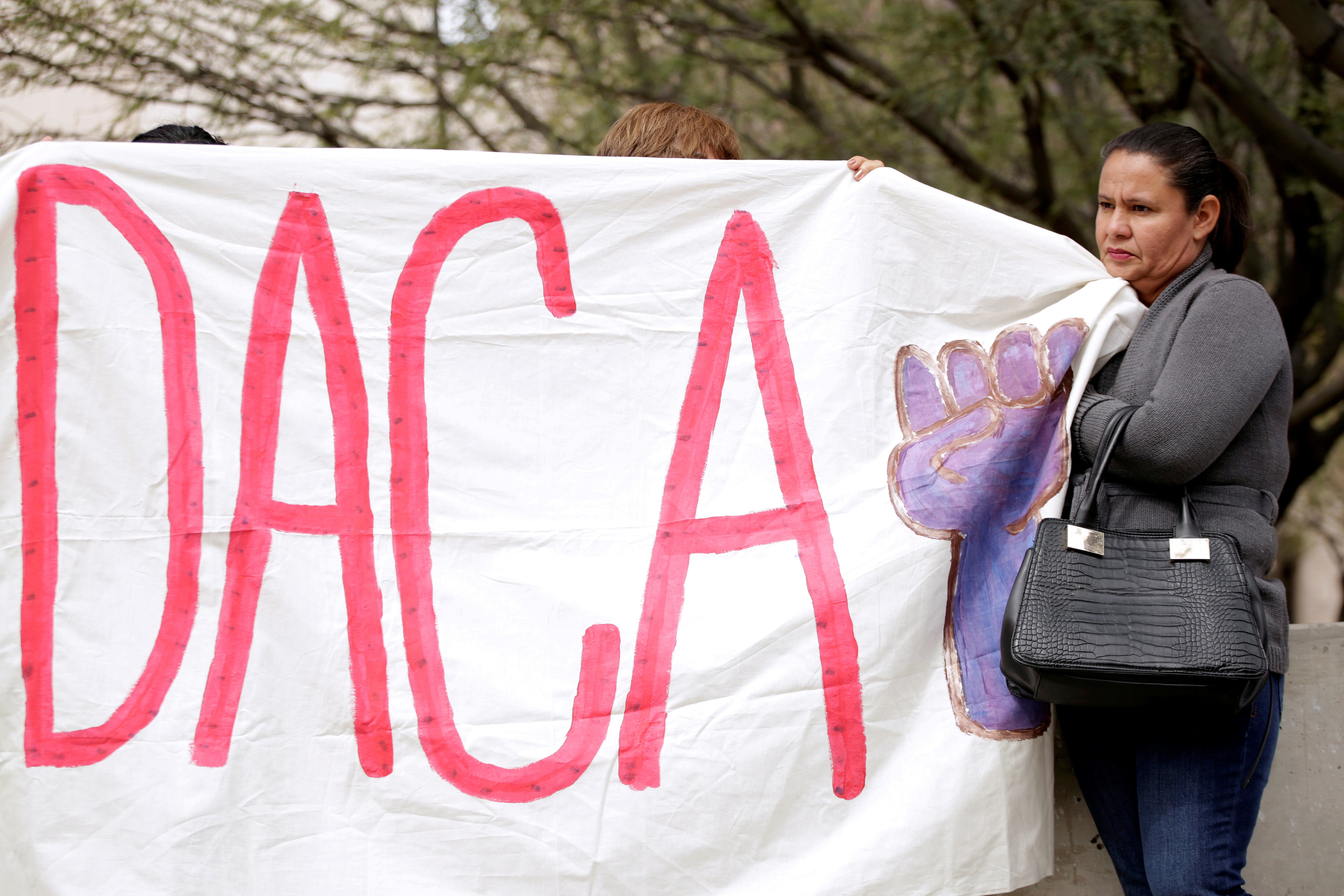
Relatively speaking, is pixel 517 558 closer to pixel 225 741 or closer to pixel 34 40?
pixel 225 741

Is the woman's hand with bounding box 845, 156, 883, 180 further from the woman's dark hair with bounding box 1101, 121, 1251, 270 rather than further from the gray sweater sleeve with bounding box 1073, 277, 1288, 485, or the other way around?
the gray sweater sleeve with bounding box 1073, 277, 1288, 485

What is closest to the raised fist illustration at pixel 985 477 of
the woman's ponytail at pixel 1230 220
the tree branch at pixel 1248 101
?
the woman's ponytail at pixel 1230 220

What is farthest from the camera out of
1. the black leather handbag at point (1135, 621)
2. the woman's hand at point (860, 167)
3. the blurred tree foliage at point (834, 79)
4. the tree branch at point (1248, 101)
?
the blurred tree foliage at point (834, 79)

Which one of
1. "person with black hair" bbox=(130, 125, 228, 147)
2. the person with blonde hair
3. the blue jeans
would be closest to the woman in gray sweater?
the blue jeans

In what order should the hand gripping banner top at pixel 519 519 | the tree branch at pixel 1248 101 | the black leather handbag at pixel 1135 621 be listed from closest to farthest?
the black leather handbag at pixel 1135 621 → the hand gripping banner top at pixel 519 519 → the tree branch at pixel 1248 101

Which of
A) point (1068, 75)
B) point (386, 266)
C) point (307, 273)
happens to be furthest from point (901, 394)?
point (1068, 75)

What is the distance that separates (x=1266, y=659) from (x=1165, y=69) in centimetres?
407

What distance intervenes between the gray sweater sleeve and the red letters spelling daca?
1.82 ft

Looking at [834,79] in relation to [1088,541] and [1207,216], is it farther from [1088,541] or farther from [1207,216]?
[1088,541]

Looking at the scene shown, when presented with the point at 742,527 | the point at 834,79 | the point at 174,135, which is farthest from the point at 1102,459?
the point at 834,79

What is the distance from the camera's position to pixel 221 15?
4348 millimetres

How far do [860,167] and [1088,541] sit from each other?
2.72 feet

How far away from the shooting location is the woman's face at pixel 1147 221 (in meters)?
1.92

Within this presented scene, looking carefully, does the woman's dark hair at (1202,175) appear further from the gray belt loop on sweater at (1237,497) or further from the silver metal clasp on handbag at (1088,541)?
the silver metal clasp on handbag at (1088,541)
